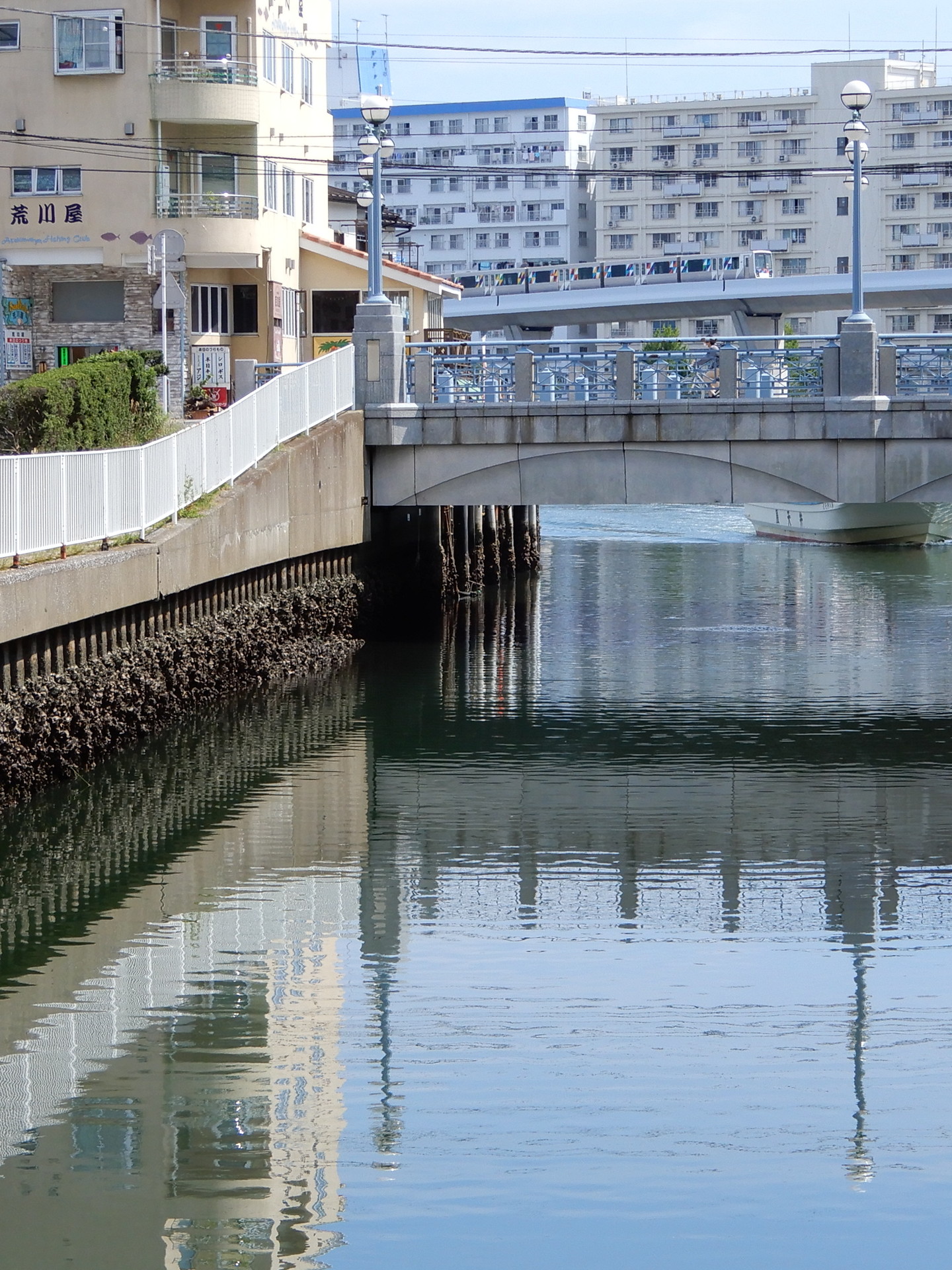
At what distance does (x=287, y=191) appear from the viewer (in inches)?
1897

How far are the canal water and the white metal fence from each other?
290 cm

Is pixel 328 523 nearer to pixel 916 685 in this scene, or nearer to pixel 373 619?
pixel 373 619

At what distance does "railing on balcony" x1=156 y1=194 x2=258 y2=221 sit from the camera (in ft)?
146

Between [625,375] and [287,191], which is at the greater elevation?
[287,191]

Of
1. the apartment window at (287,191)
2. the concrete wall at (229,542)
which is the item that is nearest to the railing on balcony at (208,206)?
the apartment window at (287,191)

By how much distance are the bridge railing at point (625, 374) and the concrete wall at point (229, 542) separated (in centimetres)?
193

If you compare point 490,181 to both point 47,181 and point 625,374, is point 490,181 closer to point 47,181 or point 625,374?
point 47,181

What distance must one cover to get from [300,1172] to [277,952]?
4676mm

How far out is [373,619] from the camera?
36.0m

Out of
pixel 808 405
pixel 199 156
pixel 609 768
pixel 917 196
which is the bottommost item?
pixel 609 768

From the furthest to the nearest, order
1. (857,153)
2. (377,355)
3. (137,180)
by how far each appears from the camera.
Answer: (137,180), (377,355), (857,153)

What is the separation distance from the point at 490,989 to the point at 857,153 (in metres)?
20.2

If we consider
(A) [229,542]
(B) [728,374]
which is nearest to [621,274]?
(B) [728,374]

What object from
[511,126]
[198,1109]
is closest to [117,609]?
[198,1109]
